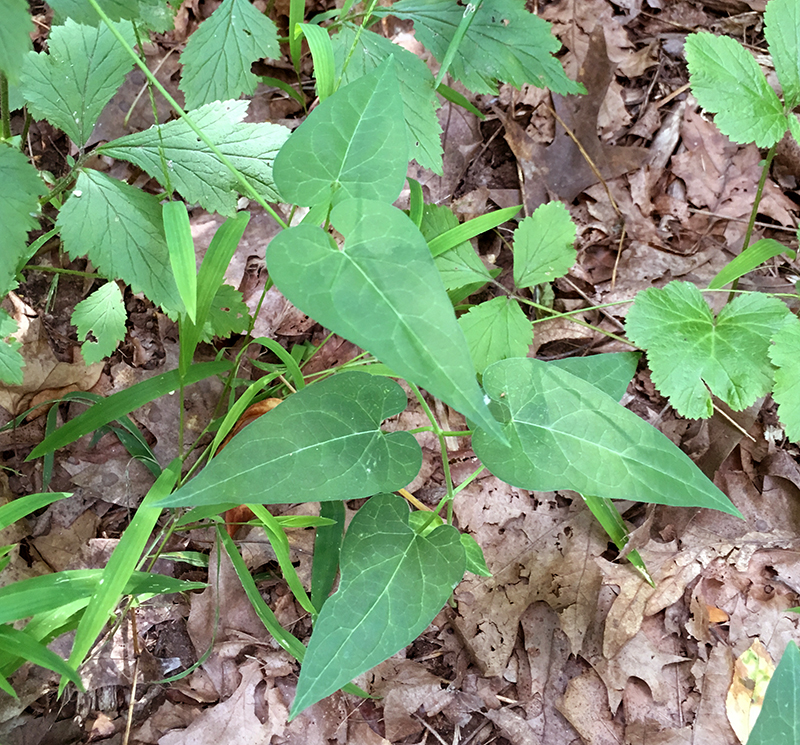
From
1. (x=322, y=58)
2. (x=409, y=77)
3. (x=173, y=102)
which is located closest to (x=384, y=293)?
(x=173, y=102)

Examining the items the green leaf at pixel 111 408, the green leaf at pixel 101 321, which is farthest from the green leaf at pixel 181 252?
the green leaf at pixel 101 321

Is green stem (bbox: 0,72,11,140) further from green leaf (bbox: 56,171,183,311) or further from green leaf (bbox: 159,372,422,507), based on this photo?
green leaf (bbox: 159,372,422,507)

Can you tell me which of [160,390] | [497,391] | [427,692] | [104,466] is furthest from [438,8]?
[427,692]

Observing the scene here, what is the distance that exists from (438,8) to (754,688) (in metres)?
2.17

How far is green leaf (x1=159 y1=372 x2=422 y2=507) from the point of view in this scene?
93 cm

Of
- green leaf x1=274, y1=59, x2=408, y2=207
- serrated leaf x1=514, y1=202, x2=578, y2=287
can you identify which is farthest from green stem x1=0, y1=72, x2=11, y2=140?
serrated leaf x1=514, y1=202, x2=578, y2=287

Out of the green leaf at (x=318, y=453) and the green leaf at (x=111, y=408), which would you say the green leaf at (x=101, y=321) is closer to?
the green leaf at (x=111, y=408)

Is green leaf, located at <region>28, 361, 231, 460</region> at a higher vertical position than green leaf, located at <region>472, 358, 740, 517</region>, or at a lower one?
lower

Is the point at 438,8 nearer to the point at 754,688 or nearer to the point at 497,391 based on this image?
the point at 497,391

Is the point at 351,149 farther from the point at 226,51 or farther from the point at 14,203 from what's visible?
the point at 226,51

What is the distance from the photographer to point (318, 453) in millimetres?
994

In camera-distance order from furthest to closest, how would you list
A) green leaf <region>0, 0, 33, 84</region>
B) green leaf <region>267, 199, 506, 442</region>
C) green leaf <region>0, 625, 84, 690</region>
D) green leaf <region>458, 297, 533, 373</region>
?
green leaf <region>458, 297, 533, 373</region>
green leaf <region>0, 625, 84, 690</region>
green leaf <region>0, 0, 33, 84</region>
green leaf <region>267, 199, 506, 442</region>

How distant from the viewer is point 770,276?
2.00m

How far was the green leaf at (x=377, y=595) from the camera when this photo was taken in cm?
95
